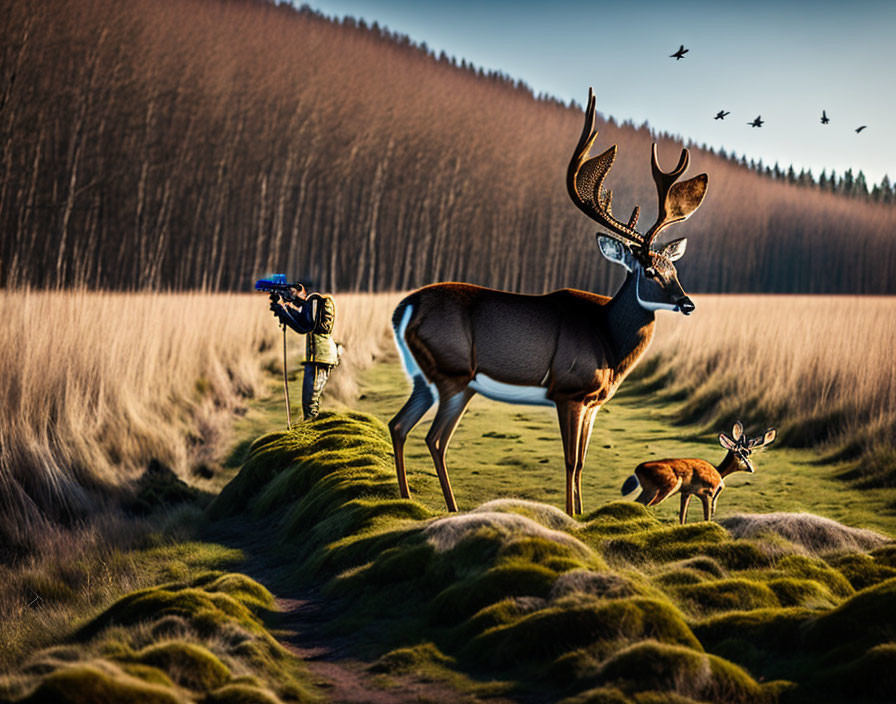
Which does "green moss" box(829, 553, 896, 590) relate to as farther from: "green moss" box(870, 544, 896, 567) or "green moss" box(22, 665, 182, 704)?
"green moss" box(22, 665, 182, 704)

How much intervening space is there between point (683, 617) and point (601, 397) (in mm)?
2242

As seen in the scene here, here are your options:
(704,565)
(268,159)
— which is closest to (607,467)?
(704,565)

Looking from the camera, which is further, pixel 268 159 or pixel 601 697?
pixel 268 159

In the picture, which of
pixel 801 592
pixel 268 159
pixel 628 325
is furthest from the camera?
pixel 268 159

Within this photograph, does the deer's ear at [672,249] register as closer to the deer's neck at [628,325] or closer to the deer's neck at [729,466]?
the deer's neck at [628,325]

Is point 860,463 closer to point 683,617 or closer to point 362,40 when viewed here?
point 683,617

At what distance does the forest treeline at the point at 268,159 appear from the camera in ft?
111

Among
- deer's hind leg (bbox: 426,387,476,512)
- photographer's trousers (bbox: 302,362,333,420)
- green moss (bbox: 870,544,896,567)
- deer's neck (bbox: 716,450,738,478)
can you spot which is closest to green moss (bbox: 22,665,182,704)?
deer's hind leg (bbox: 426,387,476,512)

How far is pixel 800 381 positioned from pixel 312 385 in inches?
268

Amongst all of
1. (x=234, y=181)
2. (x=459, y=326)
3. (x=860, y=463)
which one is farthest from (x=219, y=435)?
(x=234, y=181)

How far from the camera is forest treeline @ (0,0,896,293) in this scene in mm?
33875

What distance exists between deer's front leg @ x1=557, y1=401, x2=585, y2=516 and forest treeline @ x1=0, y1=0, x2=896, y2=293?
18.2 m

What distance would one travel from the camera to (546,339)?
6.43 meters

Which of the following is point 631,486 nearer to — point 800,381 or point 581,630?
point 581,630
